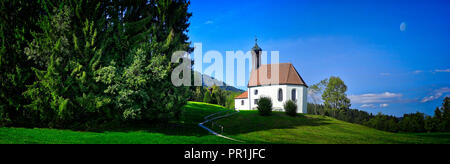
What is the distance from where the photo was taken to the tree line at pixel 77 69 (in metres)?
17.8

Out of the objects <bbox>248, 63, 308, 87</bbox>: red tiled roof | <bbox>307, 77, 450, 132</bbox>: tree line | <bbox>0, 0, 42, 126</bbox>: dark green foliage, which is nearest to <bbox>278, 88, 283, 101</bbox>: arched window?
<bbox>248, 63, 308, 87</bbox>: red tiled roof

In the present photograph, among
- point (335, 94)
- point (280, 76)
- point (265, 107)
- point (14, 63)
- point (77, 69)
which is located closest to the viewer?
point (77, 69)

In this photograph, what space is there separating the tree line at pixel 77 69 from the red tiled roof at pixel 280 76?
28.7 metres

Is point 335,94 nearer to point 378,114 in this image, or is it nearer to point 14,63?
point 378,114

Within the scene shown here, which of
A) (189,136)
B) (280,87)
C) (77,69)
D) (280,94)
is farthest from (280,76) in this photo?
(77,69)

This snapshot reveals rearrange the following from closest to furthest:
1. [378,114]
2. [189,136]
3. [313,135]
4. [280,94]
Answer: [189,136] < [313,135] < [280,94] < [378,114]

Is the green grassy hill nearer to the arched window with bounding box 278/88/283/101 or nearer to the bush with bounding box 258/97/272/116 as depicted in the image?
the bush with bounding box 258/97/272/116

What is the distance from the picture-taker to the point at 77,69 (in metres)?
17.8

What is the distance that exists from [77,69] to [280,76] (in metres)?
36.5

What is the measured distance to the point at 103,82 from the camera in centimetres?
1888

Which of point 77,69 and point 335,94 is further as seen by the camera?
point 335,94

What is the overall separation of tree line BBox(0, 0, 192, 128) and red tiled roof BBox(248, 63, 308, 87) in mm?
28675
